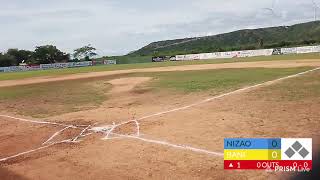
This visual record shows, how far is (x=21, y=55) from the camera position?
366ft

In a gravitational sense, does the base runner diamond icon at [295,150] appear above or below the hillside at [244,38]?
below

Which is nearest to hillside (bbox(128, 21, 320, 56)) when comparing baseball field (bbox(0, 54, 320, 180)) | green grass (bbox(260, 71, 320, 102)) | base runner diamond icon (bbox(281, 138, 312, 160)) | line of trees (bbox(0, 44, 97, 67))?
line of trees (bbox(0, 44, 97, 67))

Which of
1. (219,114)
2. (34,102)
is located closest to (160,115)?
(219,114)

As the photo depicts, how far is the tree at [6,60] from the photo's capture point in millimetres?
99000

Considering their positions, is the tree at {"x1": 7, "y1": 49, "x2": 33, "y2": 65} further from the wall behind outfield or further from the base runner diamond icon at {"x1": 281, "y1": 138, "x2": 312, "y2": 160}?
the base runner diamond icon at {"x1": 281, "y1": 138, "x2": 312, "y2": 160}

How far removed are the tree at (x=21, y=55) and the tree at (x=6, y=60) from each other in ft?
15.0

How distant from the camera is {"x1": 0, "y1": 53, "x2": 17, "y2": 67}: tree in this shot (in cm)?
9900

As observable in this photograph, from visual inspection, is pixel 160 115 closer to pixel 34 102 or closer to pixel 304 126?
pixel 304 126

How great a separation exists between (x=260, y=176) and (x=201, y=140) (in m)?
2.82

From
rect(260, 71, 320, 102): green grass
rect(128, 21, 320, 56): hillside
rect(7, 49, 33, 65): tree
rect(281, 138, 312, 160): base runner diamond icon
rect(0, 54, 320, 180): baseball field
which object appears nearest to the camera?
rect(281, 138, 312, 160): base runner diamond icon

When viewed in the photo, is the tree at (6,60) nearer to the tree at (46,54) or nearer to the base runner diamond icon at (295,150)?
the tree at (46,54)
